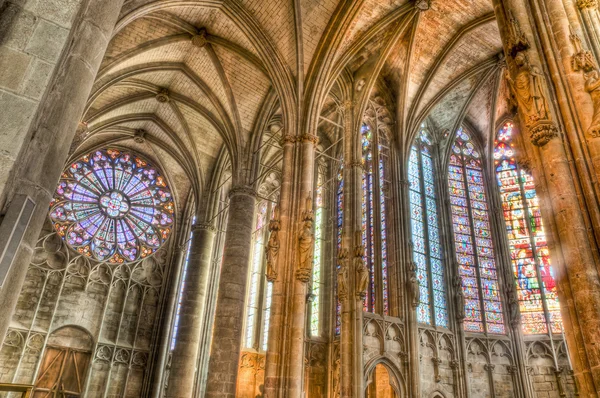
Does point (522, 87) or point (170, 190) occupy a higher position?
point (170, 190)

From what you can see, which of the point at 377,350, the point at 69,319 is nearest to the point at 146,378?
the point at 69,319

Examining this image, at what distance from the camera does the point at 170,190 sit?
75.9 feet

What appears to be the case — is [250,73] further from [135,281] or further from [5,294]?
[5,294]

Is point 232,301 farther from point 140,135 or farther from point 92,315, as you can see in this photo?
point 140,135

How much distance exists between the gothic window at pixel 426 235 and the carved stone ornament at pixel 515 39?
32.9 feet

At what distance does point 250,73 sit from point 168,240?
984cm

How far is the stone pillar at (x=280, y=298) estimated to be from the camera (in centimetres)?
1065

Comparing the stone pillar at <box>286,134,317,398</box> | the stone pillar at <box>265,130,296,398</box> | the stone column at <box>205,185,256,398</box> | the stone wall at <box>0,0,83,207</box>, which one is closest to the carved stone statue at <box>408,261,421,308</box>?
the stone pillar at <box>286,134,317,398</box>

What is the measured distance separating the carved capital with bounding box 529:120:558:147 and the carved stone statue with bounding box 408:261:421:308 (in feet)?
29.3

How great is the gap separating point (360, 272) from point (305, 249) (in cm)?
185

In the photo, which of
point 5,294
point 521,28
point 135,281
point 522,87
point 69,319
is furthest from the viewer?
point 135,281

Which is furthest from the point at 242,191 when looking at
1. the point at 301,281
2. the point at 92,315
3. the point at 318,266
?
the point at 92,315

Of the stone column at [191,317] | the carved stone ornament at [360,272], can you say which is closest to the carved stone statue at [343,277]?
the carved stone ornament at [360,272]

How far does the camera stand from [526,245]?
56.3 feet
